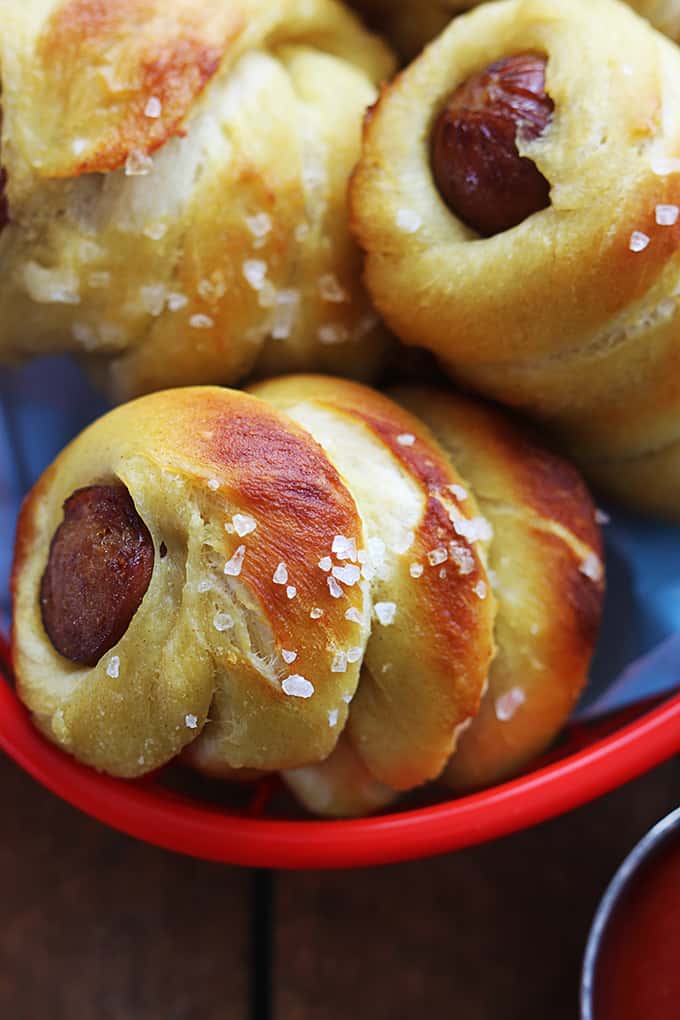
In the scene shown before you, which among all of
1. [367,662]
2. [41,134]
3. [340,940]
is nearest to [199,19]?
[41,134]

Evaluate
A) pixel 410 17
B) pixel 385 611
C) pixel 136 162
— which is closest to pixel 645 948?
pixel 385 611

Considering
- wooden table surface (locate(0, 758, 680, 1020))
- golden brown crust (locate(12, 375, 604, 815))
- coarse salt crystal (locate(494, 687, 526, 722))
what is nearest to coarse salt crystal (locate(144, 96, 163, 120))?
golden brown crust (locate(12, 375, 604, 815))

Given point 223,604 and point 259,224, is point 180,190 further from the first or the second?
point 223,604

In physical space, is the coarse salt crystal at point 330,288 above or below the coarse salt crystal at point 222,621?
above

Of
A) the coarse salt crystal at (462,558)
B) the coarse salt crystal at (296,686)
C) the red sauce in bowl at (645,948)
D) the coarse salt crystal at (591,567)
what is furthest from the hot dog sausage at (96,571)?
the red sauce in bowl at (645,948)

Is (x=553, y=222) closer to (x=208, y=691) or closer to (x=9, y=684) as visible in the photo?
(x=208, y=691)

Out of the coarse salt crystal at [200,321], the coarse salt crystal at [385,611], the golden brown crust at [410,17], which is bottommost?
the coarse salt crystal at [385,611]

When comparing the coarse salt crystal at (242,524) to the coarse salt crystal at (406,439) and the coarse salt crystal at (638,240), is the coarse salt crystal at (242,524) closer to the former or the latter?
the coarse salt crystal at (406,439)
